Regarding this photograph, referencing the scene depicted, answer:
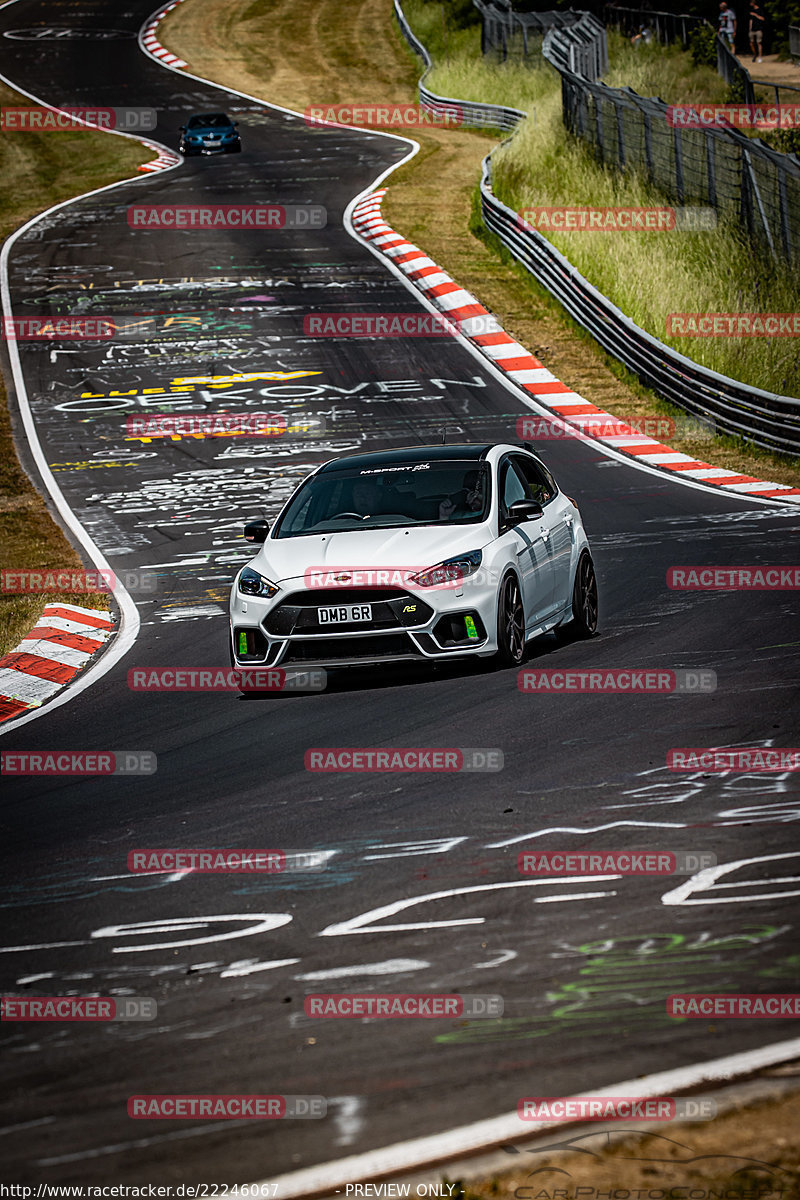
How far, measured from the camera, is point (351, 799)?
7867 mm

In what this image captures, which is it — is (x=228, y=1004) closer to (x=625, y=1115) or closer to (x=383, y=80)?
(x=625, y=1115)

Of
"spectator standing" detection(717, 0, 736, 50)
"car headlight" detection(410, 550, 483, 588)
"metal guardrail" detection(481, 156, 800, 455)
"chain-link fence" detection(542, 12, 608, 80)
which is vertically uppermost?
"spectator standing" detection(717, 0, 736, 50)

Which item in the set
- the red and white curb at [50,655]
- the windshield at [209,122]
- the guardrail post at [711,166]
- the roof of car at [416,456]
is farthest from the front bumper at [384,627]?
the windshield at [209,122]

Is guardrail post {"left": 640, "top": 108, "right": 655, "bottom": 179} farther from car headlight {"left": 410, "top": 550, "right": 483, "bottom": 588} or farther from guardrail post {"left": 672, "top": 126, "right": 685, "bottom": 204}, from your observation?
car headlight {"left": 410, "top": 550, "right": 483, "bottom": 588}

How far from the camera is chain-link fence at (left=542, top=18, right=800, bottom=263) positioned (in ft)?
71.3

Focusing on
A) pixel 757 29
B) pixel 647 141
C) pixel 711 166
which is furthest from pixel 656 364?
pixel 757 29

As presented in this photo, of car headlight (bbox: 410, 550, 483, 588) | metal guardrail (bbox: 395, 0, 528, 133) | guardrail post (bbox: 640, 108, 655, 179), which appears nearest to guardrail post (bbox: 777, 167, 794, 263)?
guardrail post (bbox: 640, 108, 655, 179)

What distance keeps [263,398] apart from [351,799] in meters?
17.2

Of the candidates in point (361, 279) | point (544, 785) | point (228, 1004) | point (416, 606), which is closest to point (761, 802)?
point (544, 785)

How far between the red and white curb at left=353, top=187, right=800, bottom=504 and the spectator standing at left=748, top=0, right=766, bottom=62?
56.7 ft

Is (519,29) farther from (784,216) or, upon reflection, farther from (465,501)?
(465,501)

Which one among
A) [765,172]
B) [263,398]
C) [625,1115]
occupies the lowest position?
[263,398]

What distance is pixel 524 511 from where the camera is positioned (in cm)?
1105

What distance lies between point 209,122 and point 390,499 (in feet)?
126
